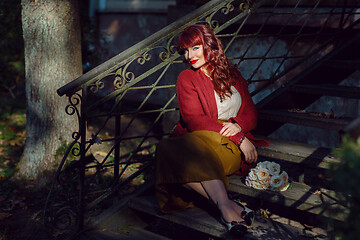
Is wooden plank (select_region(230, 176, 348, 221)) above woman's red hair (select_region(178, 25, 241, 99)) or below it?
below

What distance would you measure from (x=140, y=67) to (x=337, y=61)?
7.06ft

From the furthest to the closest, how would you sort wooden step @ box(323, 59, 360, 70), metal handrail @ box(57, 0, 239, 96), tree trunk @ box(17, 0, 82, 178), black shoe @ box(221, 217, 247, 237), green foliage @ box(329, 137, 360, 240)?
tree trunk @ box(17, 0, 82, 178) < wooden step @ box(323, 59, 360, 70) < metal handrail @ box(57, 0, 239, 96) < black shoe @ box(221, 217, 247, 237) < green foliage @ box(329, 137, 360, 240)

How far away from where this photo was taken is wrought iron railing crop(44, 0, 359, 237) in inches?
134

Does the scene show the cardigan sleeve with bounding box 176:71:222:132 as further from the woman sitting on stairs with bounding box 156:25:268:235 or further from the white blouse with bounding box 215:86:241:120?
the white blouse with bounding box 215:86:241:120

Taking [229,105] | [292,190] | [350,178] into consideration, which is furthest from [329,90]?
[350,178]

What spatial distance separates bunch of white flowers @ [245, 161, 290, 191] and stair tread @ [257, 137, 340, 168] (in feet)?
0.83

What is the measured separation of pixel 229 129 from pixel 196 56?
68 centimetres

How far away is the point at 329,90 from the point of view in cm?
408

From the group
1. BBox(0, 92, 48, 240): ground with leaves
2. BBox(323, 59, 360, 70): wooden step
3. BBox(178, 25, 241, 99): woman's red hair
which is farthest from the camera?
BBox(323, 59, 360, 70): wooden step

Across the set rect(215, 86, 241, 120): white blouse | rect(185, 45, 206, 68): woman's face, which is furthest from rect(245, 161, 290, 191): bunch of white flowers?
rect(185, 45, 206, 68): woman's face

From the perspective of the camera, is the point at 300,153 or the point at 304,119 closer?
the point at 300,153

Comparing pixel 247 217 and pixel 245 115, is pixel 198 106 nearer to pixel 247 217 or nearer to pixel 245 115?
pixel 245 115

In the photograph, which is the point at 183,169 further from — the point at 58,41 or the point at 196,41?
the point at 58,41

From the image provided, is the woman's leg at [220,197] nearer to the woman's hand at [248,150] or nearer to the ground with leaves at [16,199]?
the woman's hand at [248,150]
